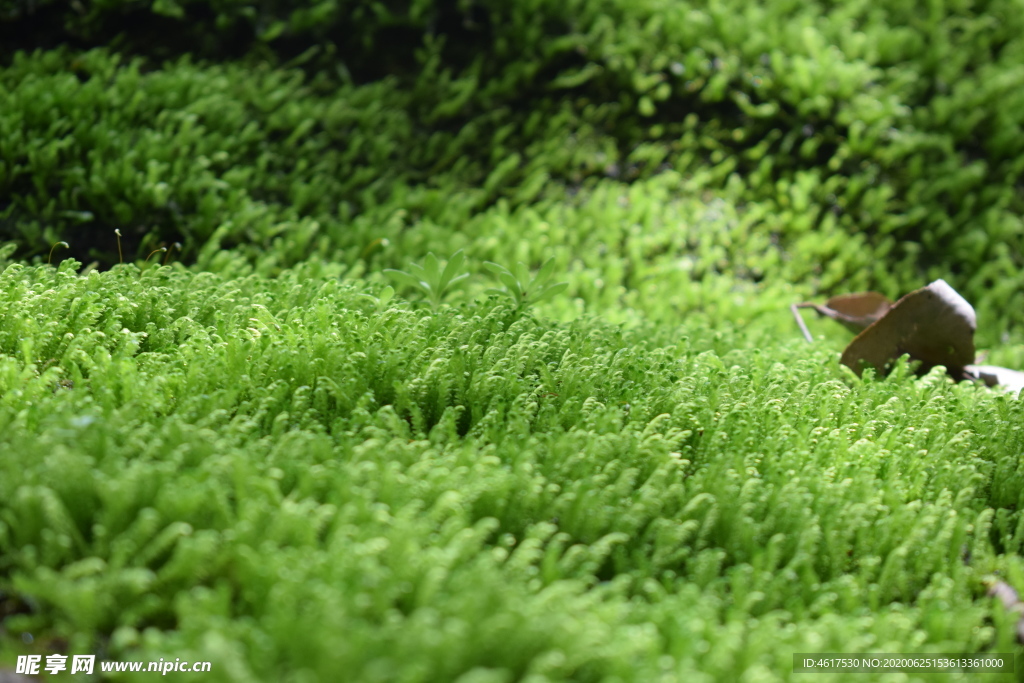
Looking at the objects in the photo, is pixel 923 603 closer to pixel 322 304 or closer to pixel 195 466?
pixel 195 466

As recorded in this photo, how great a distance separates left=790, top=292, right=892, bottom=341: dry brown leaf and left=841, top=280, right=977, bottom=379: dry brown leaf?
34cm

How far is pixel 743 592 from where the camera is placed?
164cm

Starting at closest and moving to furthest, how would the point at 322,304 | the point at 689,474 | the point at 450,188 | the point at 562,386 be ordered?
the point at 689,474, the point at 562,386, the point at 322,304, the point at 450,188

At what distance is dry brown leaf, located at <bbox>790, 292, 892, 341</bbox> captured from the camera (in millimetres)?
3342

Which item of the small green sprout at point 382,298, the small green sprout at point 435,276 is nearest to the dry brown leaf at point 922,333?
the small green sprout at point 435,276

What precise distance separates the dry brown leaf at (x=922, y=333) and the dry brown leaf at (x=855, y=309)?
341 mm

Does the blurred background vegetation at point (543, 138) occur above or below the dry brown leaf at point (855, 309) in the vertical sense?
above

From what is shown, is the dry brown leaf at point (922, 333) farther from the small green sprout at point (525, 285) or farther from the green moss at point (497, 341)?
the small green sprout at point (525, 285)

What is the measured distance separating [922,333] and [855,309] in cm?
47

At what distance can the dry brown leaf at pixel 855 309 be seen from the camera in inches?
132

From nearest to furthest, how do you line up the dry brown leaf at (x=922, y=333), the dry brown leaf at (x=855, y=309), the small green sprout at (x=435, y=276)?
the small green sprout at (x=435, y=276)
the dry brown leaf at (x=922, y=333)
the dry brown leaf at (x=855, y=309)

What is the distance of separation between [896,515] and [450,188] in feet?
10.9

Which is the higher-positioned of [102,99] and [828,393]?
[102,99]

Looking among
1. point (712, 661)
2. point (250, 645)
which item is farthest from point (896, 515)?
point (250, 645)
